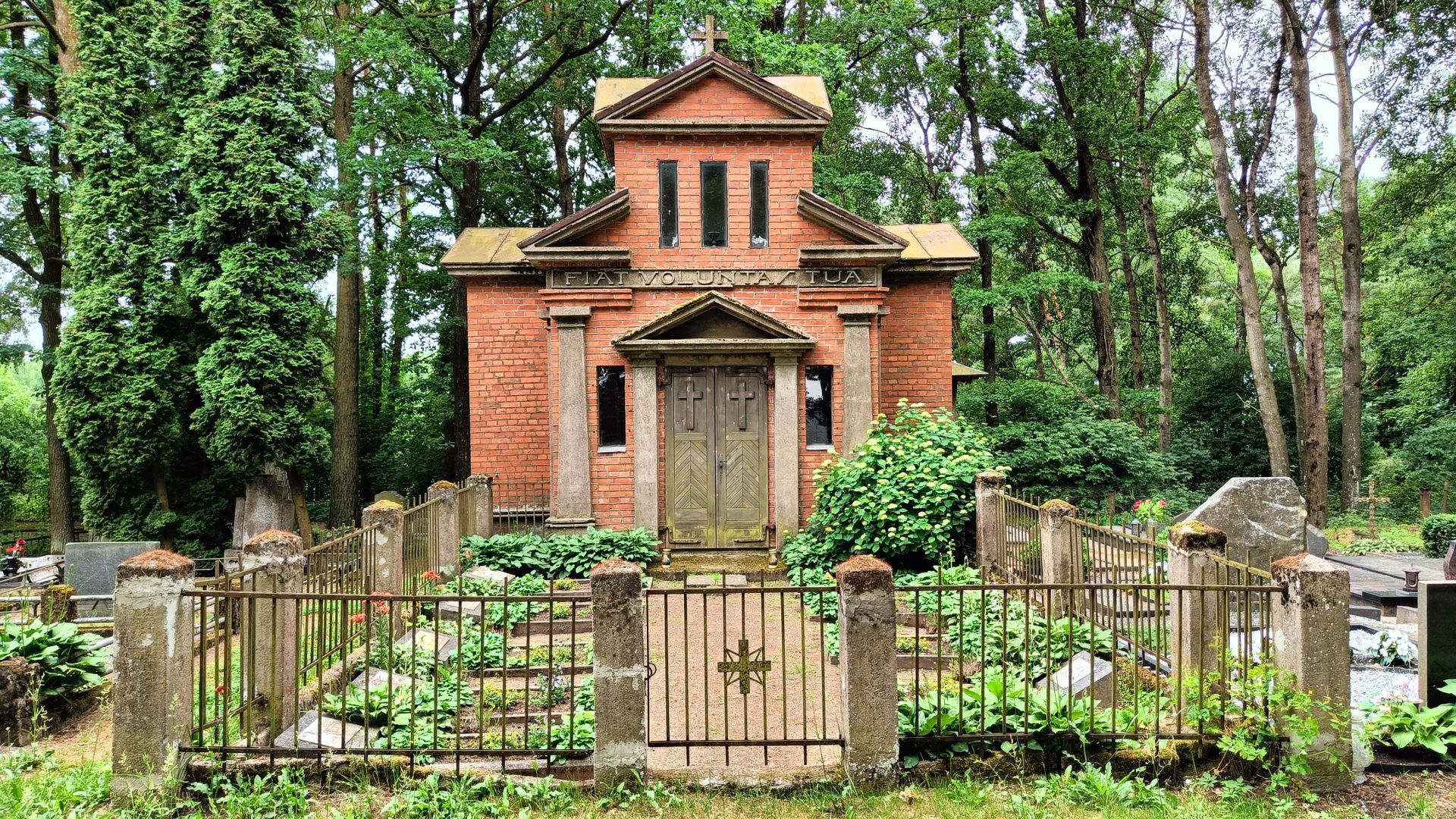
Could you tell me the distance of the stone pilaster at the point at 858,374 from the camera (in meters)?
13.4

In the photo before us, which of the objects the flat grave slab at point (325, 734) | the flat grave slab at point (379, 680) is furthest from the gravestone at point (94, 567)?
the flat grave slab at point (325, 734)

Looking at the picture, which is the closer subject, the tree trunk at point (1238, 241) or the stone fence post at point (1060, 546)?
the stone fence post at point (1060, 546)

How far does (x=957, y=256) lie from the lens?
14.2m

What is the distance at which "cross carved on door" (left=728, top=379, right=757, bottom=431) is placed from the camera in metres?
13.2

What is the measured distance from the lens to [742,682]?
17.9ft

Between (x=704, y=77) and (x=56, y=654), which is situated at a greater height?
(x=704, y=77)

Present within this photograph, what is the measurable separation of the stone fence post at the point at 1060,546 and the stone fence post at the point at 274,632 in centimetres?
673

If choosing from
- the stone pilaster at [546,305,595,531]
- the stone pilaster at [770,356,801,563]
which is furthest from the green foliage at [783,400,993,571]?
the stone pilaster at [546,305,595,531]

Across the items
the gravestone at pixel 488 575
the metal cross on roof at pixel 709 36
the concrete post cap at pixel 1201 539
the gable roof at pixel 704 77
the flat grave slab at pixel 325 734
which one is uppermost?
the metal cross on roof at pixel 709 36

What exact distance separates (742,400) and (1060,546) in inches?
227

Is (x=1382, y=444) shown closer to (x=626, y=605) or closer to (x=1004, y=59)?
(x=1004, y=59)

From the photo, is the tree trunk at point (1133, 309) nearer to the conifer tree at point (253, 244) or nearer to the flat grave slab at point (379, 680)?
the conifer tree at point (253, 244)

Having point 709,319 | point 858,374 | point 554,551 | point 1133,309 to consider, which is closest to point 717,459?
point 709,319

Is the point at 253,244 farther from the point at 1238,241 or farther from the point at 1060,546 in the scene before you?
the point at 1238,241
